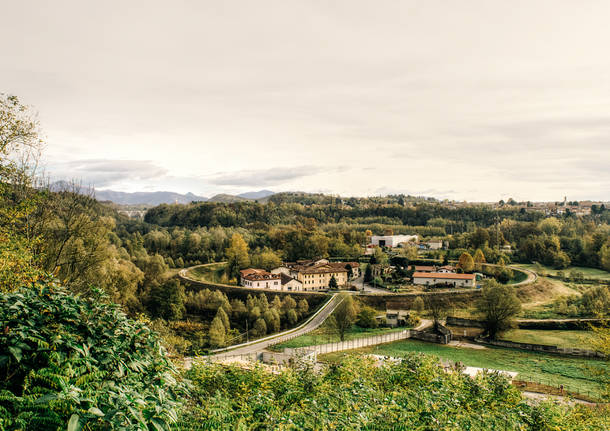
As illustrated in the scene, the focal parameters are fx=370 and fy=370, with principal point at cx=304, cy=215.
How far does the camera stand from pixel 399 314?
41.5 m

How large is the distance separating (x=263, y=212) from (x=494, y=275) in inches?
2800

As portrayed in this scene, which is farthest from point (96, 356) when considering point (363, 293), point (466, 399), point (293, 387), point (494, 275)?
point (494, 275)

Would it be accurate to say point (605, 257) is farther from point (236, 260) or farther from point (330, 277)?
point (236, 260)

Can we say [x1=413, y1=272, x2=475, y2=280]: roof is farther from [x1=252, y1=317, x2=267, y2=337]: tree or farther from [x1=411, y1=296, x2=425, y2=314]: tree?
[x1=252, y1=317, x2=267, y2=337]: tree

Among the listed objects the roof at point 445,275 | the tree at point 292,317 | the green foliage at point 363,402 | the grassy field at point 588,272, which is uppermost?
the green foliage at point 363,402

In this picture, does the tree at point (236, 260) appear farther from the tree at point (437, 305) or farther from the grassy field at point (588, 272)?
the grassy field at point (588, 272)

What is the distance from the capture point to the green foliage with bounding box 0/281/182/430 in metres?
3.10

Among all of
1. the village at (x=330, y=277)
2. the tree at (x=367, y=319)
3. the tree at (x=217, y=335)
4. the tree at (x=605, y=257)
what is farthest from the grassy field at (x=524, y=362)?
the tree at (x=605, y=257)

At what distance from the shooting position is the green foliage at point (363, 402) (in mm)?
5199

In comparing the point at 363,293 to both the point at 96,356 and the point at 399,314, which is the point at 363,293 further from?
the point at 96,356

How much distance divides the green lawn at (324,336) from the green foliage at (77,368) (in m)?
26.3

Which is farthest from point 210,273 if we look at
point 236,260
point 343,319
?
point 343,319

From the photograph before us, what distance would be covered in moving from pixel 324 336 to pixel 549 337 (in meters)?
20.4

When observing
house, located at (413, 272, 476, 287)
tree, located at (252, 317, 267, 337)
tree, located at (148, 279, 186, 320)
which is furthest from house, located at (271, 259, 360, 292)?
tree, located at (148, 279, 186, 320)
